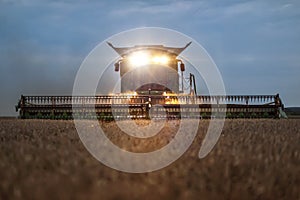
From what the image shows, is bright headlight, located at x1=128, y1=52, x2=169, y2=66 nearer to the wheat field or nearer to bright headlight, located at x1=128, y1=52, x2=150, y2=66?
bright headlight, located at x1=128, y1=52, x2=150, y2=66

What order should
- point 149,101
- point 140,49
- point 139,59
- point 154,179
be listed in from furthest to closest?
point 139,59 → point 140,49 → point 149,101 → point 154,179

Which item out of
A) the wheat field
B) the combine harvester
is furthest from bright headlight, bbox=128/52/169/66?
the wheat field

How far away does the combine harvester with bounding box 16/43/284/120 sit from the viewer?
2370cm

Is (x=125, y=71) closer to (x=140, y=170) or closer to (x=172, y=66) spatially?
(x=172, y=66)

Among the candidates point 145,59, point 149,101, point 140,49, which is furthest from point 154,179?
point 145,59

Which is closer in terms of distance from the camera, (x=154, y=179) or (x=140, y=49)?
(x=154, y=179)

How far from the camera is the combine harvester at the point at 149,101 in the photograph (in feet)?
77.8

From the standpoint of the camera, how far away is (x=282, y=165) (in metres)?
3.72

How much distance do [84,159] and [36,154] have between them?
59 cm

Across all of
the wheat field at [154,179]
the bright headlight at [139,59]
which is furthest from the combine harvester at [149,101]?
the wheat field at [154,179]

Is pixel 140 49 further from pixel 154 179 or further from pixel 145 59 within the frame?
pixel 154 179

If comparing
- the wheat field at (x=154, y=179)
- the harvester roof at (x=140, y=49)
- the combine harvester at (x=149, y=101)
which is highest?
the harvester roof at (x=140, y=49)

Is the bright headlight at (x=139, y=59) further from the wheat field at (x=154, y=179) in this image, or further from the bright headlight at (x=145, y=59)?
the wheat field at (x=154, y=179)

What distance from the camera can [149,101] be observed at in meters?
24.2
